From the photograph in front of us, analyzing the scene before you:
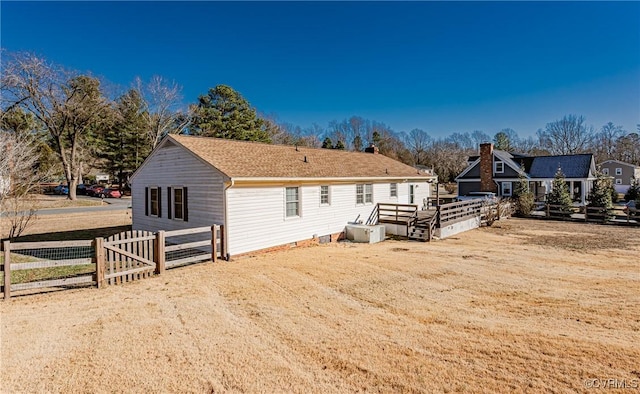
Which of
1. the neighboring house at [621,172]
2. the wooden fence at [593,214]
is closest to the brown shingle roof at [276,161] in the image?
the wooden fence at [593,214]

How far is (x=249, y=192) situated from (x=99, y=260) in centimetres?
497

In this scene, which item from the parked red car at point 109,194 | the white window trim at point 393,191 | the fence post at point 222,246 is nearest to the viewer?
the fence post at point 222,246

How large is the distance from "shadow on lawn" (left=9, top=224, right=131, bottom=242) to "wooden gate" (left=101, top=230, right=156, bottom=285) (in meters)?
8.99

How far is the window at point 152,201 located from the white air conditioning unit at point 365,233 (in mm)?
8396

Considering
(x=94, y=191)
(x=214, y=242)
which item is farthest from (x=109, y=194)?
(x=214, y=242)

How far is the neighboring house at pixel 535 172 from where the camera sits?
2897cm

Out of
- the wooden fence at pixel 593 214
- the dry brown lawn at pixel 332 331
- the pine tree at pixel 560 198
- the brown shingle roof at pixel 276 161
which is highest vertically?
the brown shingle roof at pixel 276 161

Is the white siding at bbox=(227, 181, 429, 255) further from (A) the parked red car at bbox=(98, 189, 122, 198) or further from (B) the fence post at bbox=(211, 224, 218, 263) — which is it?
(A) the parked red car at bbox=(98, 189, 122, 198)

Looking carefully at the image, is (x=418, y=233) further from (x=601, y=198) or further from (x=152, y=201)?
(x=601, y=198)

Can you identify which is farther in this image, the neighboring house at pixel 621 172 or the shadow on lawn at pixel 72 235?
the neighboring house at pixel 621 172

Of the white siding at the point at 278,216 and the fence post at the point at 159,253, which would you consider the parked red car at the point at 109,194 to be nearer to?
the white siding at the point at 278,216

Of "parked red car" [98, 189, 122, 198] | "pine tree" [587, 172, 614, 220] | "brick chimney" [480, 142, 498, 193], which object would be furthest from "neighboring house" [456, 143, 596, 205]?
"parked red car" [98, 189, 122, 198]

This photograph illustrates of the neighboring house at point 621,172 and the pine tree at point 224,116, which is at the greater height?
the pine tree at point 224,116

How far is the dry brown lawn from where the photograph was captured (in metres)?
4.38
